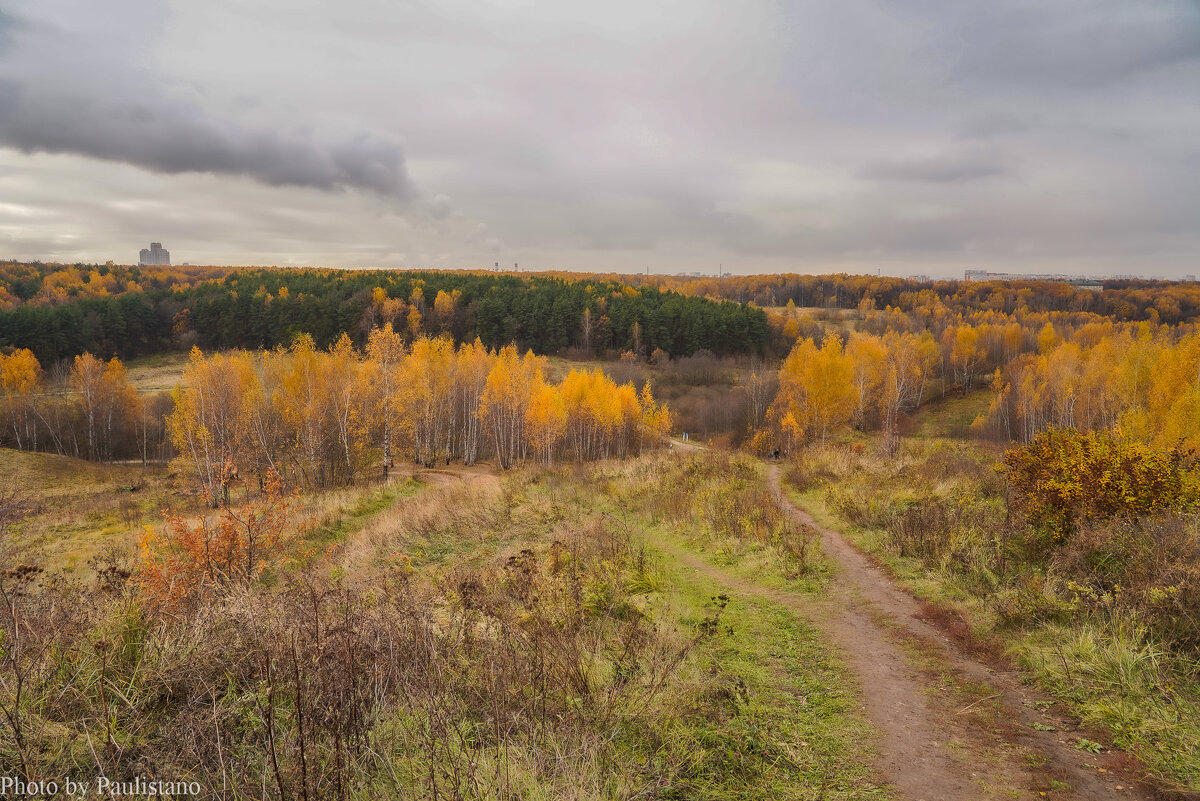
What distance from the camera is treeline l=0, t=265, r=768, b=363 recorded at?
243 feet

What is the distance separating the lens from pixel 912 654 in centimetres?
651

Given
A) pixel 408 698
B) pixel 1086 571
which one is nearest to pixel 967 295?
pixel 1086 571

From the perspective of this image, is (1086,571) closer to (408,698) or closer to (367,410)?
(408,698)

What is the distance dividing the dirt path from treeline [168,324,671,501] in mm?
25156

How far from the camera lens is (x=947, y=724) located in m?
4.95

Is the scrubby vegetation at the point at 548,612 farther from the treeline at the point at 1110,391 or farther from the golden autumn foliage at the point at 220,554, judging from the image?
the treeline at the point at 1110,391

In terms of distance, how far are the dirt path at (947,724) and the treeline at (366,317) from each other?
65.8 metres

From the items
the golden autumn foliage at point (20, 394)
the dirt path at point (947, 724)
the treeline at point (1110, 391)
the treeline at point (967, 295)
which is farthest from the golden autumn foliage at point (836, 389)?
the treeline at point (967, 295)

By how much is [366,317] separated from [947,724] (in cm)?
8217

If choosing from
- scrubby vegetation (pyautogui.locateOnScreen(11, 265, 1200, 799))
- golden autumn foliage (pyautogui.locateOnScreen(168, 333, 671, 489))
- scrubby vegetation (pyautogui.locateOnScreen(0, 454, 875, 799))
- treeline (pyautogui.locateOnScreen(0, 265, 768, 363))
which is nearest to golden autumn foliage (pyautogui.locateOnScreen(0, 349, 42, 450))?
treeline (pyautogui.locateOnScreen(0, 265, 768, 363))

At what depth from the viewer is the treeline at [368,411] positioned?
31.3m

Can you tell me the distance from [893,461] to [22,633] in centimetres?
2074

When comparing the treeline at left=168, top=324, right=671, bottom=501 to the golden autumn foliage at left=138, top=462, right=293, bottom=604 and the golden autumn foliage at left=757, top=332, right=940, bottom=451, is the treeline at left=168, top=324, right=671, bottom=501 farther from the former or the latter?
the golden autumn foliage at left=138, top=462, right=293, bottom=604

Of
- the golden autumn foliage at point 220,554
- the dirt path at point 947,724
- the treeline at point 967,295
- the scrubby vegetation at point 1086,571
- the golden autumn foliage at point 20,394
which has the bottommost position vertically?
the golden autumn foliage at point 20,394
